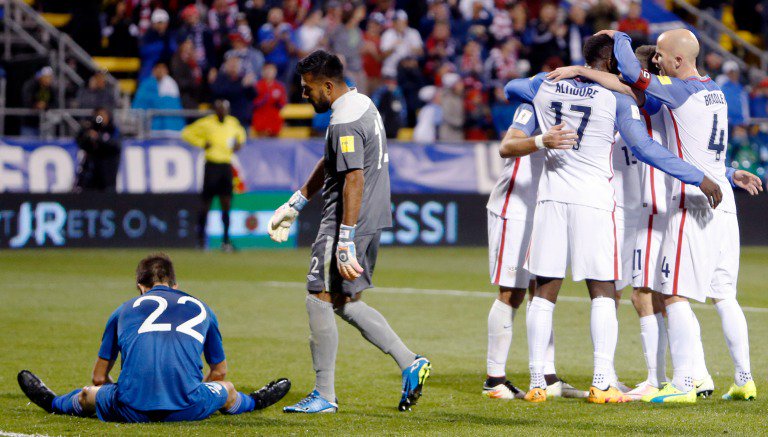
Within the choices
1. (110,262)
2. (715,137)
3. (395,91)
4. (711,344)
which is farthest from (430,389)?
(395,91)

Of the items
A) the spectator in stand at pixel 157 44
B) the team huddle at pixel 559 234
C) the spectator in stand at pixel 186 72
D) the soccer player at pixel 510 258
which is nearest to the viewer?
the team huddle at pixel 559 234

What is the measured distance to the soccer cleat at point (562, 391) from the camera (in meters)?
7.68

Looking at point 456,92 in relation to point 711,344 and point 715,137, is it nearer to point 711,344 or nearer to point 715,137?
point 711,344

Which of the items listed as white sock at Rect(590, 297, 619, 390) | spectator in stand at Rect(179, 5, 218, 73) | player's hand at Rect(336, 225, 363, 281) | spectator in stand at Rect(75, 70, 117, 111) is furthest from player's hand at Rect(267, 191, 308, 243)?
spectator in stand at Rect(179, 5, 218, 73)

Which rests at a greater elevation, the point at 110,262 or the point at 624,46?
the point at 624,46

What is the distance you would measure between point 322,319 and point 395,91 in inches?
599

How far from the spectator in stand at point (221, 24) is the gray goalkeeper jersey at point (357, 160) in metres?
15.9

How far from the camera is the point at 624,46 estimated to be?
24.2ft

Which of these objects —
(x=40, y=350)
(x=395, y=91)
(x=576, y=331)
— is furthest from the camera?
(x=395, y=91)

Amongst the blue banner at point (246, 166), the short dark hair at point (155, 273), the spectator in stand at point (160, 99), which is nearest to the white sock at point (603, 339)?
the short dark hair at point (155, 273)

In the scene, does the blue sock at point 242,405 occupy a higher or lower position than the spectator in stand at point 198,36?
lower

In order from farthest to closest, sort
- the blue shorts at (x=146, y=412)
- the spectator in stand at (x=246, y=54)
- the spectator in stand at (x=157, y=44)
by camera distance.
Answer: the spectator in stand at (x=157, y=44), the spectator in stand at (x=246, y=54), the blue shorts at (x=146, y=412)

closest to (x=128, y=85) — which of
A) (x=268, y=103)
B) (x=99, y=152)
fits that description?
(x=268, y=103)

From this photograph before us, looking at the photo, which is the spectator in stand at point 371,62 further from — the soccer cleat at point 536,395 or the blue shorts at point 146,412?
the blue shorts at point 146,412
